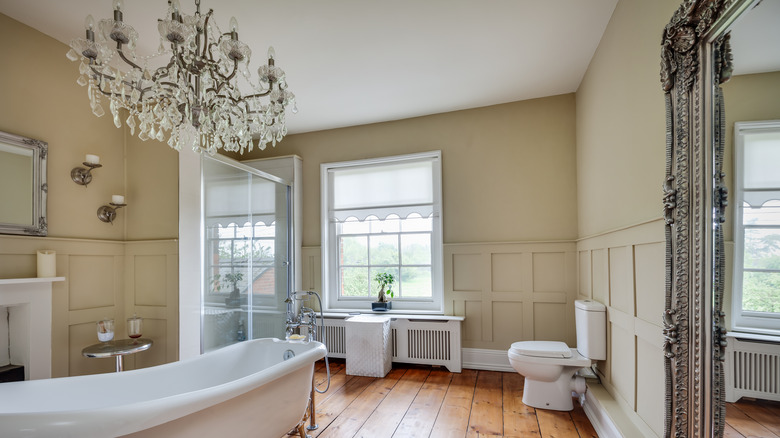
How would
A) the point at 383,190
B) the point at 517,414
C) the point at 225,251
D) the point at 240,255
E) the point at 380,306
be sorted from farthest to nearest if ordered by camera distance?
the point at 383,190 → the point at 380,306 → the point at 240,255 → the point at 225,251 → the point at 517,414

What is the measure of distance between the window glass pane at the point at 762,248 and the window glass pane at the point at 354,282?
3432 millimetres

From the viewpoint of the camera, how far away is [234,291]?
3.20 metres

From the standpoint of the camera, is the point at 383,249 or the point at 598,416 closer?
the point at 598,416

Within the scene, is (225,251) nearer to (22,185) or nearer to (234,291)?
(234,291)

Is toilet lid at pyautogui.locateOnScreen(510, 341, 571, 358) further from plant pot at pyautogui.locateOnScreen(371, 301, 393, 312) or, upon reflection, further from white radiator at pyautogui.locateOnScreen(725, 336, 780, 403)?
white radiator at pyautogui.locateOnScreen(725, 336, 780, 403)

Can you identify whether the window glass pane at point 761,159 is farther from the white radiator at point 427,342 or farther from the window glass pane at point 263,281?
the window glass pane at point 263,281

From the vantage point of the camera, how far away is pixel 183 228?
287 cm

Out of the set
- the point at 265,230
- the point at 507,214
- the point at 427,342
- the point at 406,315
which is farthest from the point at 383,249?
the point at 507,214

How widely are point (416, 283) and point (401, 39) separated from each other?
2.40m

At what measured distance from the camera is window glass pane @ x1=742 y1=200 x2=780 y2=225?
2.92 ft

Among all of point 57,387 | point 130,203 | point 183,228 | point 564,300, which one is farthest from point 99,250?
point 564,300

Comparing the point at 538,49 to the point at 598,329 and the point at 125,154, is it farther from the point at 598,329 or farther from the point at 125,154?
the point at 125,154

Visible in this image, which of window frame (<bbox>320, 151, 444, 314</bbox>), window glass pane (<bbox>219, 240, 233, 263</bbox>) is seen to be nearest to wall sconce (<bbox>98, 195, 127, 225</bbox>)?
window glass pane (<bbox>219, 240, 233, 263</bbox>)

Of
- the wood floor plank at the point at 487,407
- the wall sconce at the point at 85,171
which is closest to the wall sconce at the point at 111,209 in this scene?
the wall sconce at the point at 85,171
